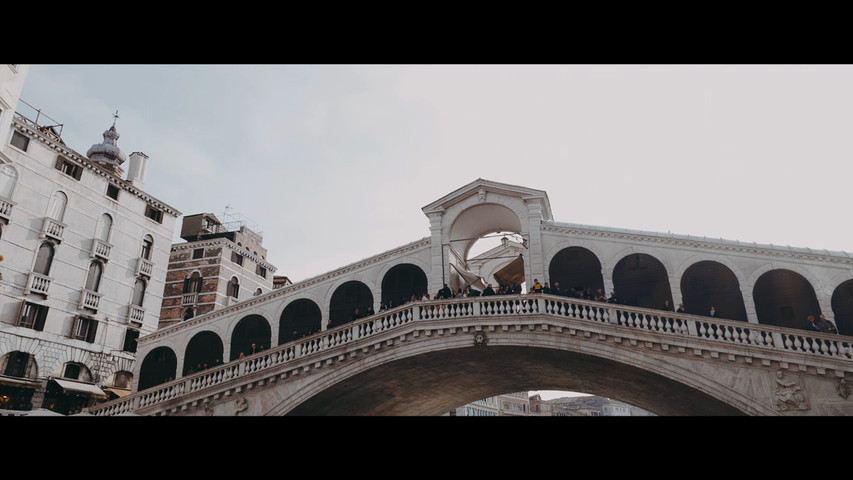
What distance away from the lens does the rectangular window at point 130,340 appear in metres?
29.0

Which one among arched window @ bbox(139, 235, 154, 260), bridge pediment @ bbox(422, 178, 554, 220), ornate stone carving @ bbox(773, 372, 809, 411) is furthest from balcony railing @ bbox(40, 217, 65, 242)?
ornate stone carving @ bbox(773, 372, 809, 411)

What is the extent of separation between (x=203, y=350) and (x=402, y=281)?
1054cm

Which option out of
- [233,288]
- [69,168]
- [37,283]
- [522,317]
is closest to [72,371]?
[37,283]

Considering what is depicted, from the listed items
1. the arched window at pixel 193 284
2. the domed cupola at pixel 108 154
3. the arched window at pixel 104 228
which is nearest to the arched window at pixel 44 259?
the arched window at pixel 104 228

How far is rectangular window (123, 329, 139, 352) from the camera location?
95.0 ft

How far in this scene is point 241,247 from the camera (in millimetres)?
39094

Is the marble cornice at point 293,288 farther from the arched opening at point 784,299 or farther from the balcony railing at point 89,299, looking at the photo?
the arched opening at point 784,299

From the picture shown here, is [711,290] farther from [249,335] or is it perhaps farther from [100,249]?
[100,249]

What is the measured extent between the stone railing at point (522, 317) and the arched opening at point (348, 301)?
13.2ft

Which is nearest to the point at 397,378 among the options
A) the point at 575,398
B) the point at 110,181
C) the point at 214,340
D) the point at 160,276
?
the point at 214,340

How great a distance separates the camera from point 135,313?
1164 inches
